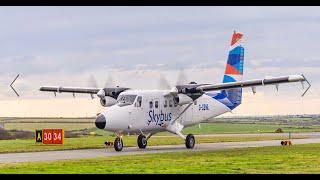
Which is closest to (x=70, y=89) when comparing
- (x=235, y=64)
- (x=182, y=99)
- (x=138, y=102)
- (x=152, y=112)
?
(x=152, y=112)

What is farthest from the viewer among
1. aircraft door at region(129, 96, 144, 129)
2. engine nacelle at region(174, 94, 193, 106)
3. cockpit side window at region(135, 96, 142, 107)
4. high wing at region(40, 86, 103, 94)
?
high wing at region(40, 86, 103, 94)

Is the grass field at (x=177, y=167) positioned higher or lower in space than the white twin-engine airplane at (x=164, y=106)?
lower

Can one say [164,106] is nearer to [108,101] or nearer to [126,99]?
[126,99]

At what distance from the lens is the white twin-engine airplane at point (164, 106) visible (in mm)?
33469

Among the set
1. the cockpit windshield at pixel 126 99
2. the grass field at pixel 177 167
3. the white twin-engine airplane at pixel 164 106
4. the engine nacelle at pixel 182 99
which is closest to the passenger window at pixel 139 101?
the white twin-engine airplane at pixel 164 106

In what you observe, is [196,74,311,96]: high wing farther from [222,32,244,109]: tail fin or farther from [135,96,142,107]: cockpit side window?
[222,32,244,109]: tail fin

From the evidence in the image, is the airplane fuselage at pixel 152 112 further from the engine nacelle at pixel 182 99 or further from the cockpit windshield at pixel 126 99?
the engine nacelle at pixel 182 99

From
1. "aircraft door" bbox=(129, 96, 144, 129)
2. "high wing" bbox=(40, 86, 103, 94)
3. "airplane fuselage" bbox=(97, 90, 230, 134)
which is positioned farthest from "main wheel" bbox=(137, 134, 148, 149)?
"high wing" bbox=(40, 86, 103, 94)

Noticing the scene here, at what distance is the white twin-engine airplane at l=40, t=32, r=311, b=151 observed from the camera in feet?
110

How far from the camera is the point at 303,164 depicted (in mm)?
22500

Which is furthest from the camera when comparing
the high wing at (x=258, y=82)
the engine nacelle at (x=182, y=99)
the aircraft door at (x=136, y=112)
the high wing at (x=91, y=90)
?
the high wing at (x=91, y=90)

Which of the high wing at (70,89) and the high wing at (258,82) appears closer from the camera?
the high wing at (258,82)
